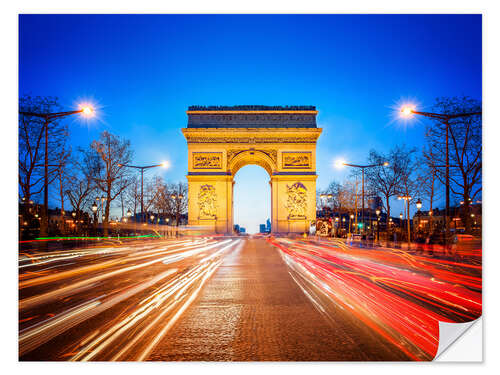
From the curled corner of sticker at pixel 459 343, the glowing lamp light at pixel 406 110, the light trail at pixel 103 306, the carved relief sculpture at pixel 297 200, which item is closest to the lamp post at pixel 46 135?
the light trail at pixel 103 306

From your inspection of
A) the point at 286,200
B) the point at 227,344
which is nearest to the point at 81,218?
the point at 286,200

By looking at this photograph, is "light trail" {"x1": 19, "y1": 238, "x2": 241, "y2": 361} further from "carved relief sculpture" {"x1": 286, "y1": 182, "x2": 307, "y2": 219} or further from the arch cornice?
the arch cornice

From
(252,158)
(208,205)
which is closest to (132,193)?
(208,205)

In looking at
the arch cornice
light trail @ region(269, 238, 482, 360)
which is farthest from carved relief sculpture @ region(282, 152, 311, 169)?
light trail @ region(269, 238, 482, 360)

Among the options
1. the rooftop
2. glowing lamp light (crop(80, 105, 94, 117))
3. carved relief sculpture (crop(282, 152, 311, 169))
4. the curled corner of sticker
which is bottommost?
the curled corner of sticker
